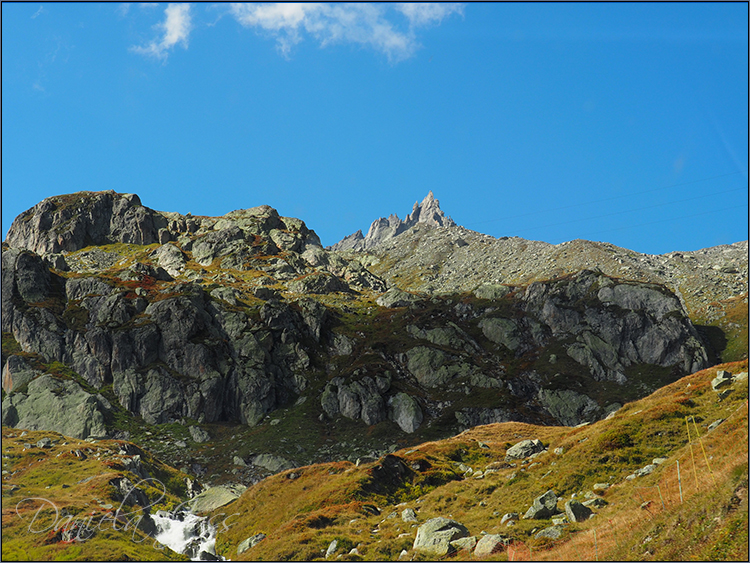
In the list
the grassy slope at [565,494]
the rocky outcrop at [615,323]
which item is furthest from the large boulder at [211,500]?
the rocky outcrop at [615,323]

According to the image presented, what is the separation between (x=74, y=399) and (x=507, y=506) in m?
89.1

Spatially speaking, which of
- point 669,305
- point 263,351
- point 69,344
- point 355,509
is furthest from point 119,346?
point 669,305

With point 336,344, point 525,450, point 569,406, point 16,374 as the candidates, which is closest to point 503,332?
point 569,406

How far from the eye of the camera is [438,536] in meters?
29.8

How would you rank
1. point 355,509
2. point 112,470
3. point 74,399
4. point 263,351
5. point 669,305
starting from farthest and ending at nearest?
point 669,305 → point 263,351 → point 74,399 → point 112,470 → point 355,509

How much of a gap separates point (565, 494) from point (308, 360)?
88025 millimetres

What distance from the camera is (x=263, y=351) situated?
370ft

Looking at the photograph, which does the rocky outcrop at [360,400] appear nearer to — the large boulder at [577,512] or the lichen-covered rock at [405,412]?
the lichen-covered rock at [405,412]

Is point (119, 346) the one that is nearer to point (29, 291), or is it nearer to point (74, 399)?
point (74, 399)

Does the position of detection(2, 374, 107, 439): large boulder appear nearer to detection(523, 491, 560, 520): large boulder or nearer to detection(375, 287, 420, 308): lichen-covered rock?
detection(523, 491, 560, 520): large boulder

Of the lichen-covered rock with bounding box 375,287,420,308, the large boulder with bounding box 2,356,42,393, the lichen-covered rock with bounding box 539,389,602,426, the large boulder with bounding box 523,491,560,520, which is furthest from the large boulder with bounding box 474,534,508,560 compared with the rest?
the lichen-covered rock with bounding box 375,287,420,308

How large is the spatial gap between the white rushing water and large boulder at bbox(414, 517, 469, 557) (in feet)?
76.7

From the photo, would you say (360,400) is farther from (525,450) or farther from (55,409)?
(55,409)

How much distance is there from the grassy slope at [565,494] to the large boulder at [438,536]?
4.73 feet
